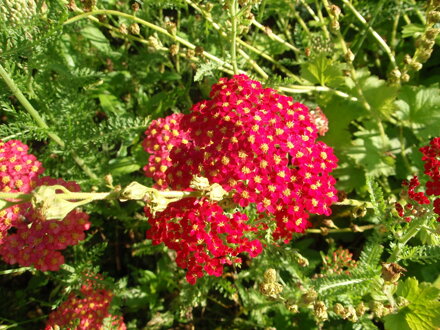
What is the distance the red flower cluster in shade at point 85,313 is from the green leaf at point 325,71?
2.05 metres

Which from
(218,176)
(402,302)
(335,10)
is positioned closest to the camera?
(218,176)

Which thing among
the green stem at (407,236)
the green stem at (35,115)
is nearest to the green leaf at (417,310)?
the green stem at (407,236)

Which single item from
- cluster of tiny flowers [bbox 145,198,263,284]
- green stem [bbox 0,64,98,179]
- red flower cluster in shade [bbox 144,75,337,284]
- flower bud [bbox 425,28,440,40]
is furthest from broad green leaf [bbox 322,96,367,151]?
green stem [bbox 0,64,98,179]

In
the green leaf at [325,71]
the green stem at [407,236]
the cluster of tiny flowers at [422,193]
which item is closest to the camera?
the cluster of tiny flowers at [422,193]

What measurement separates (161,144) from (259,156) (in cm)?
82

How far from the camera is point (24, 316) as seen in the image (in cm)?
310

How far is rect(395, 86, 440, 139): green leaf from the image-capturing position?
9.17 ft

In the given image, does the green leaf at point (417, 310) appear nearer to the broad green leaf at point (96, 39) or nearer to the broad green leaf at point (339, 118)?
the broad green leaf at point (339, 118)

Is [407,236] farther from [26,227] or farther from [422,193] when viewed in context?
[26,227]

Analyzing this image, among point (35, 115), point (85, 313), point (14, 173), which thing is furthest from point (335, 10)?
point (85, 313)

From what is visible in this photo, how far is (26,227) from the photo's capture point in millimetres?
2178

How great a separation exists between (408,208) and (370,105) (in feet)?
4.24

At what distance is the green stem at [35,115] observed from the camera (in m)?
2.00

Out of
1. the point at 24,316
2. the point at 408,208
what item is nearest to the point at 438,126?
the point at 408,208
